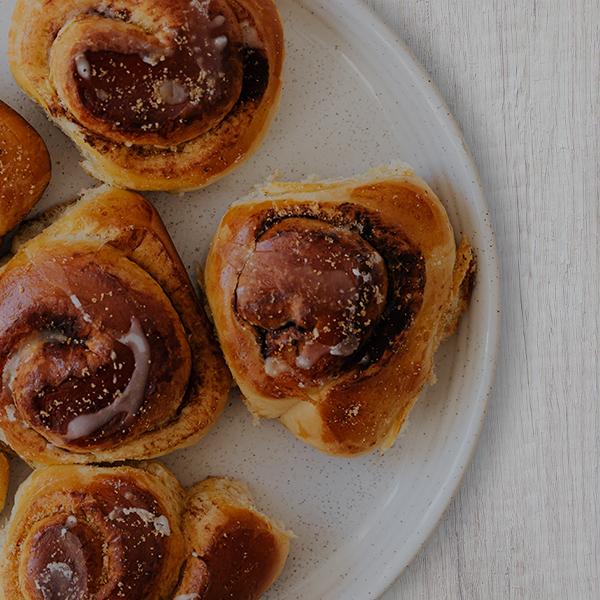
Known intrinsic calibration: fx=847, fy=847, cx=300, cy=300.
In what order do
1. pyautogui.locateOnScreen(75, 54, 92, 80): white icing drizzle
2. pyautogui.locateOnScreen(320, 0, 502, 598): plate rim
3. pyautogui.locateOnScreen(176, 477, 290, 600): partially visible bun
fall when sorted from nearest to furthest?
1. pyautogui.locateOnScreen(75, 54, 92, 80): white icing drizzle
2. pyautogui.locateOnScreen(176, 477, 290, 600): partially visible bun
3. pyautogui.locateOnScreen(320, 0, 502, 598): plate rim

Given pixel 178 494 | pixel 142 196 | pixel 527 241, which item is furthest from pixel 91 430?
pixel 527 241

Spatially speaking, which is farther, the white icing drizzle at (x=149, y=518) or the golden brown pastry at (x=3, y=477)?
the golden brown pastry at (x=3, y=477)

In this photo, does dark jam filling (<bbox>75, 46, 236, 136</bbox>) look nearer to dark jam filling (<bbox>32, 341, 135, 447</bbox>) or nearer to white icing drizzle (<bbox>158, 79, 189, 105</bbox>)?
white icing drizzle (<bbox>158, 79, 189, 105</bbox>)

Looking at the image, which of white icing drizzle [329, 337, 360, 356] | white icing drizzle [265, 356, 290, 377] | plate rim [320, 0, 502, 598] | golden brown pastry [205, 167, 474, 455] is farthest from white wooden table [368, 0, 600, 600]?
white icing drizzle [265, 356, 290, 377]

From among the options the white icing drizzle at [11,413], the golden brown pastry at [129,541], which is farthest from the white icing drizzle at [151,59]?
the golden brown pastry at [129,541]

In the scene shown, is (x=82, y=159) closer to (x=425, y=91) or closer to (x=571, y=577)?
(x=425, y=91)

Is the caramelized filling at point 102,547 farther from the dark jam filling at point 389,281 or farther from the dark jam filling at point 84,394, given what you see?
the dark jam filling at point 389,281
